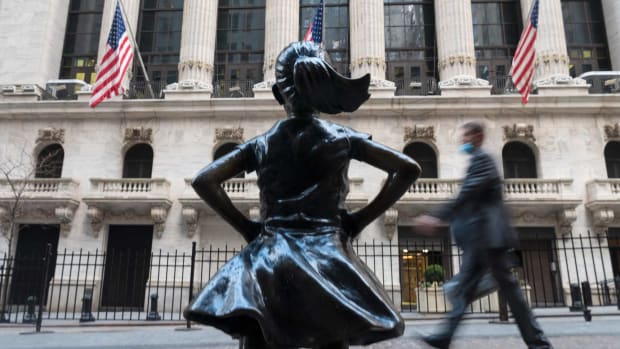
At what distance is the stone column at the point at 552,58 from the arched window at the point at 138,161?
17203 mm

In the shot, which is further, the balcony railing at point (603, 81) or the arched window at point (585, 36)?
the arched window at point (585, 36)

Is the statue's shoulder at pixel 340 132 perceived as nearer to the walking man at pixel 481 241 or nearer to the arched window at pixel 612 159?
the walking man at pixel 481 241

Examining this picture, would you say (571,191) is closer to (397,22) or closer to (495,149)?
(495,149)

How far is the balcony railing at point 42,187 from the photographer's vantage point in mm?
18656

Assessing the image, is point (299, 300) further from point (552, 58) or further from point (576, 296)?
point (552, 58)

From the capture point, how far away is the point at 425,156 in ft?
66.7

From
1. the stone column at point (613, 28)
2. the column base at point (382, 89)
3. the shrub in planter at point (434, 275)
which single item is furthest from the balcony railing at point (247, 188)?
the stone column at point (613, 28)

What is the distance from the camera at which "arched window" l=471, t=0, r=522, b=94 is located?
22500 mm

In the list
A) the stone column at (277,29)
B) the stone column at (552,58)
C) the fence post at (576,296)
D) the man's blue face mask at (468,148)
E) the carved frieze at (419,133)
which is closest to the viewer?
the man's blue face mask at (468,148)

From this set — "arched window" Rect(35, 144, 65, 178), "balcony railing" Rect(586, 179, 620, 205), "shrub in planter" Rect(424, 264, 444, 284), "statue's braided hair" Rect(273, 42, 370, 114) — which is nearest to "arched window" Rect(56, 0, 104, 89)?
"arched window" Rect(35, 144, 65, 178)

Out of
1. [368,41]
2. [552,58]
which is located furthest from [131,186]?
[552,58]

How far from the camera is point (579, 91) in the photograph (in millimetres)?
19531

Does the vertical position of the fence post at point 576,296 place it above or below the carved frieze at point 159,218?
below

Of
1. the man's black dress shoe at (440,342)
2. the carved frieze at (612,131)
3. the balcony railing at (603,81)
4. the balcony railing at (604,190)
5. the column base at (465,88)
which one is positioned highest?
the balcony railing at (603,81)
